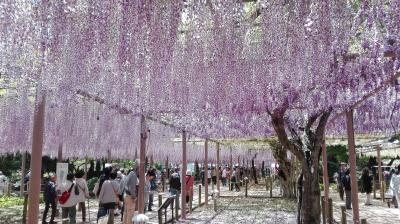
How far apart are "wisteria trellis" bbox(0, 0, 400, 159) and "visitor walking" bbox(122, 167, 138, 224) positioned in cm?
143

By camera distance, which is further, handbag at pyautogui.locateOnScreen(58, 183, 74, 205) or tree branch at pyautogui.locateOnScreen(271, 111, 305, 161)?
handbag at pyautogui.locateOnScreen(58, 183, 74, 205)

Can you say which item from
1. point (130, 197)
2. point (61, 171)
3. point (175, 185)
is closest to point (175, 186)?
point (175, 185)

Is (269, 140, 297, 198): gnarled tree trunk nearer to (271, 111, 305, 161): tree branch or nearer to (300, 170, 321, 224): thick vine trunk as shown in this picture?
(271, 111, 305, 161): tree branch

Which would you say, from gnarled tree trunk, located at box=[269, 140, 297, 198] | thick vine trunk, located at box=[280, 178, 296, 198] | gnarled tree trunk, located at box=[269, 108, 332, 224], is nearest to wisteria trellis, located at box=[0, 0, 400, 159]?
gnarled tree trunk, located at box=[269, 108, 332, 224]

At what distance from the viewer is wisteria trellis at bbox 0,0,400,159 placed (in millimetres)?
2945

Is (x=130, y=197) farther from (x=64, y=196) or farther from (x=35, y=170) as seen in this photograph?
(x=35, y=170)

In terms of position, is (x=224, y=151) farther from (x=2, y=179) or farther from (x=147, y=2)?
(x=147, y=2)

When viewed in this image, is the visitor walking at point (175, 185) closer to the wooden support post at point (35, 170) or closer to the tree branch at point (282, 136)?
the tree branch at point (282, 136)

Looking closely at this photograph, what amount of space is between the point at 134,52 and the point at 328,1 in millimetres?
1499

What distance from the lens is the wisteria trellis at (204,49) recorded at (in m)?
2.95

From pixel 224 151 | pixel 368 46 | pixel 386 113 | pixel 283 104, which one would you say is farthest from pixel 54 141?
pixel 224 151

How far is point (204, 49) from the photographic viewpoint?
3.80 m

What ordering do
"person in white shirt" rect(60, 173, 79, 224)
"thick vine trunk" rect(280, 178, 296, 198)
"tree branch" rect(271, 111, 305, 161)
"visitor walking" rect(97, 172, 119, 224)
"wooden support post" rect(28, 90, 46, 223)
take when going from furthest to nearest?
1. "thick vine trunk" rect(280, 178, 296, 198)
2. "person in white shirt" rect(60, 173, 79, 224)
3. "visitor walking" rect(97, 172, 119, 224)
4. "tree branch" rect(271, 111, 305, 161)
5. "wooden support post" rect(28, 90, 46, 223)

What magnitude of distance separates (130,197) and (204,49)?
4692 mm
